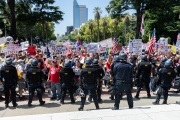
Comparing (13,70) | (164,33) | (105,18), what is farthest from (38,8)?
(105,18)

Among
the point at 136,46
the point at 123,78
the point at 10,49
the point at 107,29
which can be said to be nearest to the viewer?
the point at 123,78

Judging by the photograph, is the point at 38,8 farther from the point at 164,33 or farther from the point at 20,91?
the point at 164,33

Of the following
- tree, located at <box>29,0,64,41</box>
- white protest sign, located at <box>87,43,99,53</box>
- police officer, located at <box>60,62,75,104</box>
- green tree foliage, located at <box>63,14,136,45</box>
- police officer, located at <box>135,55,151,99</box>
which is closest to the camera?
police officer, located at <box>60,62,75,104</box>

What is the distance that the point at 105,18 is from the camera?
298ft

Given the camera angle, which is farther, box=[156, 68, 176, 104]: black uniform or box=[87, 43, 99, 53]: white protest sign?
box=[87, 43, 99, 53]: white protest sign

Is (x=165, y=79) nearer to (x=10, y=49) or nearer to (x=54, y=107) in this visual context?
(x=54, y=107)

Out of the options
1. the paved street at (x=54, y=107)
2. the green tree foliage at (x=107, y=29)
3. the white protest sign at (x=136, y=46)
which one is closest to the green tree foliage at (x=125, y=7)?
the white protest sign at (x=136, y=46)

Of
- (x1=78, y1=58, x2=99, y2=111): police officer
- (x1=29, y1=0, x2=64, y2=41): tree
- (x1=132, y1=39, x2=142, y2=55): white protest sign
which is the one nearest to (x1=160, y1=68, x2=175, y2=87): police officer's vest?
(x1=78, y1=58, x2=99, y2=111): police officer

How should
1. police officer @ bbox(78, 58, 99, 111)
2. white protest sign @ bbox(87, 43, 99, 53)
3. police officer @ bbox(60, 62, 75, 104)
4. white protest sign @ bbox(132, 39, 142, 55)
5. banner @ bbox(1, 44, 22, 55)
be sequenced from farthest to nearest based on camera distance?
1. white protest sign @ bbox(87, 43, 99, 53)
2. white protest sign @ bbox(132, 39, 142, 55)
3. banner @ bbox(1, 44, 22, 55)
4. police officer @ bbox(60, 62, 75, 104)
5. police officer @ bbox(78, 58, 99, 111)

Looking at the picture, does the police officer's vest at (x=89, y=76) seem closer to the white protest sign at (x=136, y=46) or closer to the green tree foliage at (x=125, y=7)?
the white protest sign at (x=136, y=46)

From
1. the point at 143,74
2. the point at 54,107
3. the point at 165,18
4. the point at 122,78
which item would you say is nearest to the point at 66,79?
the point at 54,107

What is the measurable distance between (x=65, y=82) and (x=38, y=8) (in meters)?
17.2

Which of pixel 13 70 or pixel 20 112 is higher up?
pixel 13 70

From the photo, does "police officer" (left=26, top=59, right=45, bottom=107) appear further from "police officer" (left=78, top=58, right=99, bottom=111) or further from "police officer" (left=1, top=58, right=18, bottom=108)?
"police officer" (left=78, top=58, right=99, bottom=111)
